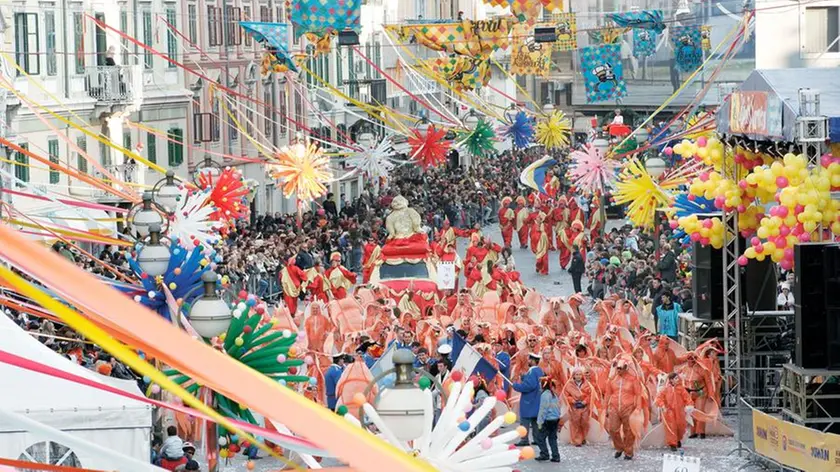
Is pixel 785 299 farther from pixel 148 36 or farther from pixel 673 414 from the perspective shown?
pixel 148 36

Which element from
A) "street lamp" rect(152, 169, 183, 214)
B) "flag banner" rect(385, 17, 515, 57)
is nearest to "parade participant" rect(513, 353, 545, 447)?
"street lamp" rect(152, 169, 183, 214)

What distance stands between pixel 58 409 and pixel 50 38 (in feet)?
75.0

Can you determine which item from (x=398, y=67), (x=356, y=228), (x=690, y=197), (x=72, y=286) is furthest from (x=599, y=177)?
(x=72, y=286)

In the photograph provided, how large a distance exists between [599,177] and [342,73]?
20661 mm

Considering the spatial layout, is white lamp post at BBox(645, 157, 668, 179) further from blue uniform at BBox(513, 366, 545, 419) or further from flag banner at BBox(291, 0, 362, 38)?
blue uniform at BBox(513, 366, 545, 419)

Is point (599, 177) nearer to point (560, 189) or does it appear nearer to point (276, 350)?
point (560, 189)

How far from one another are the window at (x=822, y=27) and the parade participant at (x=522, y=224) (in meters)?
9.39

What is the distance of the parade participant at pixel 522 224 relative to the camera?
4025 cm

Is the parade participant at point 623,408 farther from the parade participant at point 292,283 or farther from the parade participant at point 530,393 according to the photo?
the parade participant at point 292,283

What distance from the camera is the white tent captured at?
12.1 metres

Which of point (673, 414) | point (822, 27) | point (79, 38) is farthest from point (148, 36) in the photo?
point (673, 414)

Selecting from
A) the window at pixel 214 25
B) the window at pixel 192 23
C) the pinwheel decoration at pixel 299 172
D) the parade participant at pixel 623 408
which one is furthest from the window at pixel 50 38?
the parade participant at pixel 623 408

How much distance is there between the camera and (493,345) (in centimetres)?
2011

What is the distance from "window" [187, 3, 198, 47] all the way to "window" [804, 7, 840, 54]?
55.8ft
